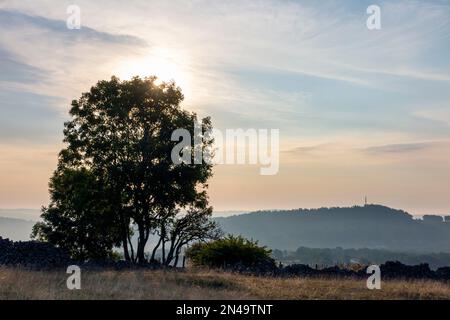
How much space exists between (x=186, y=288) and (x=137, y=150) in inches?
685

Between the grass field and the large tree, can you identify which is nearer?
→ the grass field

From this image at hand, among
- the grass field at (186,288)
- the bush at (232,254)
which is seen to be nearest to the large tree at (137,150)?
the bush at (232,254)

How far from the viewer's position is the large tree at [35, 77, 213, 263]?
37812mm

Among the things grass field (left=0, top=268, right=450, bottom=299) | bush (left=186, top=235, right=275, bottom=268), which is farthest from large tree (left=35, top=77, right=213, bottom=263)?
grass field (left=0, top=268, right=450, bottom=299)

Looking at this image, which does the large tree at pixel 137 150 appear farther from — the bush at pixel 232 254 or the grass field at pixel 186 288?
the grass field at pixel 186 288

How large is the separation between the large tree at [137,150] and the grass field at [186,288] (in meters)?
12.2

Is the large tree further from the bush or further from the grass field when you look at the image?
the grass field

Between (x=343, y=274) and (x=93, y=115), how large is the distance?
21.1 metres

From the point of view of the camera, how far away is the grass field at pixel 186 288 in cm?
1945

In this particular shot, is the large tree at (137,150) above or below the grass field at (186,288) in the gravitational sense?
above

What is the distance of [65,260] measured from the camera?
31.2 m

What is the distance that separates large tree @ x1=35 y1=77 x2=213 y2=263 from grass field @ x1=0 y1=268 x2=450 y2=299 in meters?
12.2
